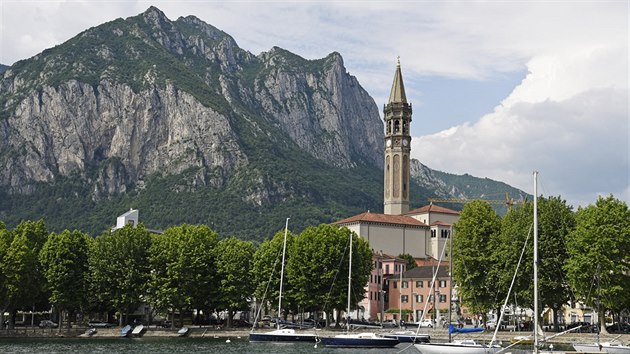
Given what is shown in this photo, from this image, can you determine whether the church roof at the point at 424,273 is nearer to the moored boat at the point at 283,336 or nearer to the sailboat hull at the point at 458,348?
the moored boat at the point at 283,336

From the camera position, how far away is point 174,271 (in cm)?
12050

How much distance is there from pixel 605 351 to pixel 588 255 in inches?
939

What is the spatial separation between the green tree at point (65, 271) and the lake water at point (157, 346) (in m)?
8.46

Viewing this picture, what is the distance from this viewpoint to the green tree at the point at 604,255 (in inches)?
3684

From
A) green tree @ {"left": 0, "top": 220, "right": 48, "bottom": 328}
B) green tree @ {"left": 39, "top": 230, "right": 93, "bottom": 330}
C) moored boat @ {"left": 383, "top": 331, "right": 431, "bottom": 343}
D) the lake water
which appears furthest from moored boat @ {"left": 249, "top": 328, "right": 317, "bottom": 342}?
green tree @ {"left": 0, "top": 220, "right": 48, "bottom": 328}

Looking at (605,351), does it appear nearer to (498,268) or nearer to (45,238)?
(498,268)

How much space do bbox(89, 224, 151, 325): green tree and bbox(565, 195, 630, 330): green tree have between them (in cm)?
5938

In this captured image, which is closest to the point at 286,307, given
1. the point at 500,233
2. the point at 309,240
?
the point at 309,240

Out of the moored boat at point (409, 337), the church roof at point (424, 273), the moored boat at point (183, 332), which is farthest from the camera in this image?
the church roof at point (424, 273)

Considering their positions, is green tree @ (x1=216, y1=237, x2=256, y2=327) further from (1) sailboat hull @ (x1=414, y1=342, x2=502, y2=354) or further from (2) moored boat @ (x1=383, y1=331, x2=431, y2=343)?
(1) sailboat hull @ (x1=414, y1=342, x2=502, y2=354)

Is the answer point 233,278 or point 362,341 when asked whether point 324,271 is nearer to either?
point 233,278

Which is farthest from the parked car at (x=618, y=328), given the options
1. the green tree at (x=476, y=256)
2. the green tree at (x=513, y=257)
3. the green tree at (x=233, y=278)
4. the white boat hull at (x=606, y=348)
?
the green tree at (x=233, y=278)

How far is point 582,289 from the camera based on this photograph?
95375 mm

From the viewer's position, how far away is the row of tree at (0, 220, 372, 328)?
118188mm
